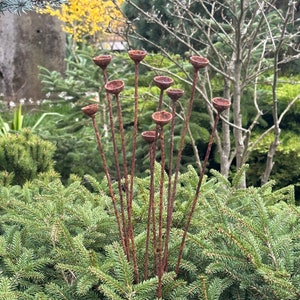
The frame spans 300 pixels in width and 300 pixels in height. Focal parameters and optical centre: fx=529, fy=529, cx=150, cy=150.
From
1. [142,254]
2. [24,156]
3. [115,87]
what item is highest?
[115,87]

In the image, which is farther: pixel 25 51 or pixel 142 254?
pixel 25 51

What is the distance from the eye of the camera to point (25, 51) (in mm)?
7820

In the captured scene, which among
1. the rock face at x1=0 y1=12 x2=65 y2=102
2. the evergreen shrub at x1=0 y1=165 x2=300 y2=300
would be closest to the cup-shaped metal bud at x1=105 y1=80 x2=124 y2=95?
the evergreen shrub at x1=0 y1=165 x2=300 y2=300

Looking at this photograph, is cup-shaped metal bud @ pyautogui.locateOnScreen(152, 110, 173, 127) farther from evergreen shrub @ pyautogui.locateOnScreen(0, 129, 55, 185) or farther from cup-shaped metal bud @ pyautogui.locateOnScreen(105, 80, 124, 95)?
evergreen shrub @ pyautogui.locateOnScreen(0, 129, 55, 185)

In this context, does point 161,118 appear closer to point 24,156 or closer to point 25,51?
point 24,156

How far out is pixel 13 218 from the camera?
6.82 feet

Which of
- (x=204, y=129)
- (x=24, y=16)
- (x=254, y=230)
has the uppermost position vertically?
(x=24, y=16)

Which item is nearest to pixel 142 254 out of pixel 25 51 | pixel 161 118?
pixel 161 118

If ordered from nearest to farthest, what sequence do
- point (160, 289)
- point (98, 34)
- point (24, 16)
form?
point (160, 289), point (24, 16), point (98, 34)

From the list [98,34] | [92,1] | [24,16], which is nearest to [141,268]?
[24,16]

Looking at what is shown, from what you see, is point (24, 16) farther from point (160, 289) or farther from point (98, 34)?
point (160, 289)

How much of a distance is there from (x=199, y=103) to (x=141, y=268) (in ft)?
11.3

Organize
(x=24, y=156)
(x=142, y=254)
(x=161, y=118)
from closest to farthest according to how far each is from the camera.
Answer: (x=161, y=118) → (x=142, y=254) → (x=24, y=156)

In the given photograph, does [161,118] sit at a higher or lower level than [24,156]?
higher
